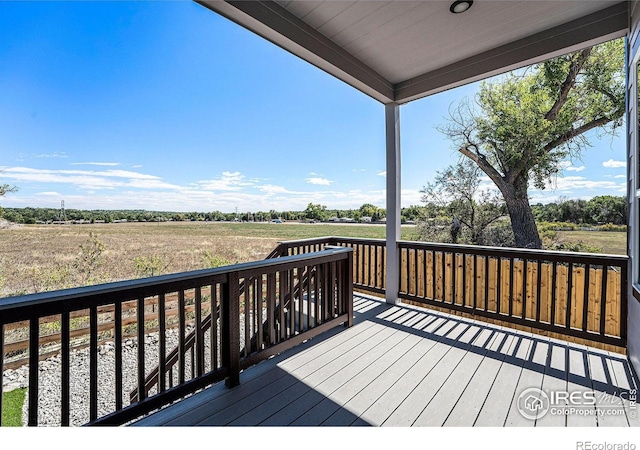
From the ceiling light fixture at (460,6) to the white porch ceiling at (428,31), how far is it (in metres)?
0.05

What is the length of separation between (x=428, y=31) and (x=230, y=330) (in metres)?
3.20

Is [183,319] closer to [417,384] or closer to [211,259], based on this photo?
[417,384]

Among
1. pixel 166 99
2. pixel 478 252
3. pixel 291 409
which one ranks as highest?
pixel 166 99

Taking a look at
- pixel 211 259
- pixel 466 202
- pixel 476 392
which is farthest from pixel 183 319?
pixel 466 202

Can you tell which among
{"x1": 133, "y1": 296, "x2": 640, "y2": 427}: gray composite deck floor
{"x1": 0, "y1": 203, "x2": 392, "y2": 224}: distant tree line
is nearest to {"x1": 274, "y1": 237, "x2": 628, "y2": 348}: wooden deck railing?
{"x1": 133, "y1": 296, "x2": 640, "y2": 427}: gray composite deck floor

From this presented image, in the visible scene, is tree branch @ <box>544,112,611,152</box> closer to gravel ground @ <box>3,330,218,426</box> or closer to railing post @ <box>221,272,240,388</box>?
railing post @ <box>221,272,240,388</box>

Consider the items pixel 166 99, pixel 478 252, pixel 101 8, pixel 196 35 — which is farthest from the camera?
pixel 166 99

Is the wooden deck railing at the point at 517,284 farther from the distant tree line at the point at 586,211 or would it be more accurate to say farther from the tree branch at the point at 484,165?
the tree branch at the point at 484,165

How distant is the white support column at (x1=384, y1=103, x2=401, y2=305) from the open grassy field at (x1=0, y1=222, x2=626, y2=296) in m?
1.32
